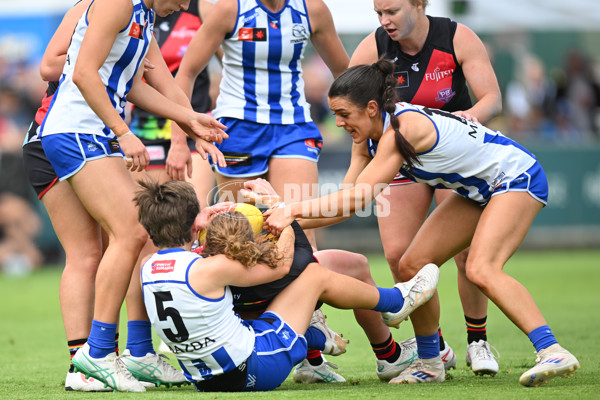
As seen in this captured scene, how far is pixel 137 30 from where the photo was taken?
509 cm

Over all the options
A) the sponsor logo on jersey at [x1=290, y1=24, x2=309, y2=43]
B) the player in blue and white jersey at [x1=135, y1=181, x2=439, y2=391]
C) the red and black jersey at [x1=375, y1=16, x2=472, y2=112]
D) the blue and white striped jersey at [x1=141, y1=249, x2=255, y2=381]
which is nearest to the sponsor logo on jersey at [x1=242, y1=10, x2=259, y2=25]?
the sponsor logo on jersey at [x1=290, y1=24, x2=309, y2=43]

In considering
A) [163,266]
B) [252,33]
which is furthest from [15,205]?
[163,266]

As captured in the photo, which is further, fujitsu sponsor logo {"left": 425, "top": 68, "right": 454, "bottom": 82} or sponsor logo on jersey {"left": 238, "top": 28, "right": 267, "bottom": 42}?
sponsor logo on jersey {"left": 238, "top": 28, "right": 267, "bottom": 42}

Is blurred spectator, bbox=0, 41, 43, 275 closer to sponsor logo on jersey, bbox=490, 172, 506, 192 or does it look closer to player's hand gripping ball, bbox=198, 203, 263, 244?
player's hand gripping ball, bbox=198, 203, 263, 244

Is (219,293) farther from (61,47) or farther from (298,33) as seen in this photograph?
(298,33)

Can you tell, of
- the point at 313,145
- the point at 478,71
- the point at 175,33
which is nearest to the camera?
the point at 478,71

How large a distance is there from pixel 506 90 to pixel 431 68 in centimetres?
1166

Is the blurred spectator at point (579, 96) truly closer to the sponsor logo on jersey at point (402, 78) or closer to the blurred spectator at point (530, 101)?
the blurred spectator at point (530, 101)

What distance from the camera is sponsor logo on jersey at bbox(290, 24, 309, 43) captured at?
19.9 feet

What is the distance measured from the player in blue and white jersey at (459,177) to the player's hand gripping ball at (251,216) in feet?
0.41

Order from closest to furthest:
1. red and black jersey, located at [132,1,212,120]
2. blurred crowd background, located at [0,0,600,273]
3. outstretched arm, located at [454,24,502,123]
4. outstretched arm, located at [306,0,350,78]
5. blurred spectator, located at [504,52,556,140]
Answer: outstretched arm, located at [454,24,502,123], outstretched arm, located at [306,0,350,78], red and black jersey, located at [132,1,212,120], blurred crowd background, located at [0,0,600,273], blurred spectator, located at [504,52,556,140]

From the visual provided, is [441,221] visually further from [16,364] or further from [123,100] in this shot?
[16,364]

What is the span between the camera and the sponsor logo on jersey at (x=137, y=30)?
5.05 m

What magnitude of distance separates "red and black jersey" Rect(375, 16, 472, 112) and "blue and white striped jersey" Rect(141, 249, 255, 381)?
197 cm
